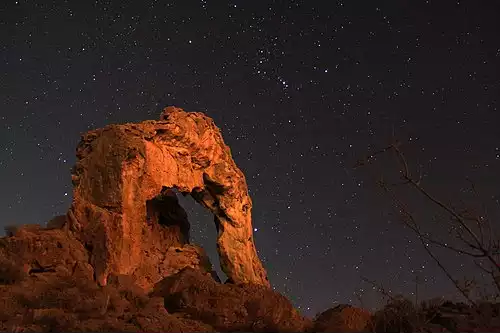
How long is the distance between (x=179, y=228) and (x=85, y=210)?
7212 mm

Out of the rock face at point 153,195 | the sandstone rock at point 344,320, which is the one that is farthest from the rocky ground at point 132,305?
the rock face at point 153,195

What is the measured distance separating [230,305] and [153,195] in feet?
21.2

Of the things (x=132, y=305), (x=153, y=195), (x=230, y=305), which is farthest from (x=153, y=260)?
(x=230, y=305)

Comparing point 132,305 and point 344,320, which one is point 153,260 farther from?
point 344,320

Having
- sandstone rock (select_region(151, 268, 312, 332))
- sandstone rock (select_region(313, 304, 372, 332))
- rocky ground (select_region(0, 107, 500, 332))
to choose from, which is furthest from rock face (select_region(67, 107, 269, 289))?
sandstone rock (select_region(313, 304, 372, 332))

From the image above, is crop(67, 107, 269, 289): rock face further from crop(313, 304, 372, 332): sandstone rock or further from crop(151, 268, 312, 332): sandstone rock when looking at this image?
crop(313, 304, 372, 332): sandstone rock

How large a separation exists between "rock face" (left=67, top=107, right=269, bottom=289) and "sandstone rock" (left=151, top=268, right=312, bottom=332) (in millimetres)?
2496

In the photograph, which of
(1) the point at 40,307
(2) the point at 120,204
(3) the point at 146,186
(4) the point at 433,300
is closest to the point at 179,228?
(3) the point at 146,186

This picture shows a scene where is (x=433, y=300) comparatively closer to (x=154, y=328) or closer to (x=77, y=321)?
(x=154, y=328)

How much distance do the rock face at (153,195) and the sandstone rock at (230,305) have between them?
250 cm

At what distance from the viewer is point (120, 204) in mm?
13297

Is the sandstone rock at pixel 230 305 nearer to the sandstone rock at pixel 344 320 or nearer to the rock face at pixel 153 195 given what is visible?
the sandstone rock at pixel 344 320

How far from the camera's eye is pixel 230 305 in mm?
9953

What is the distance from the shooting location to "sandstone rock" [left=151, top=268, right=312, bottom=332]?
9289mm
